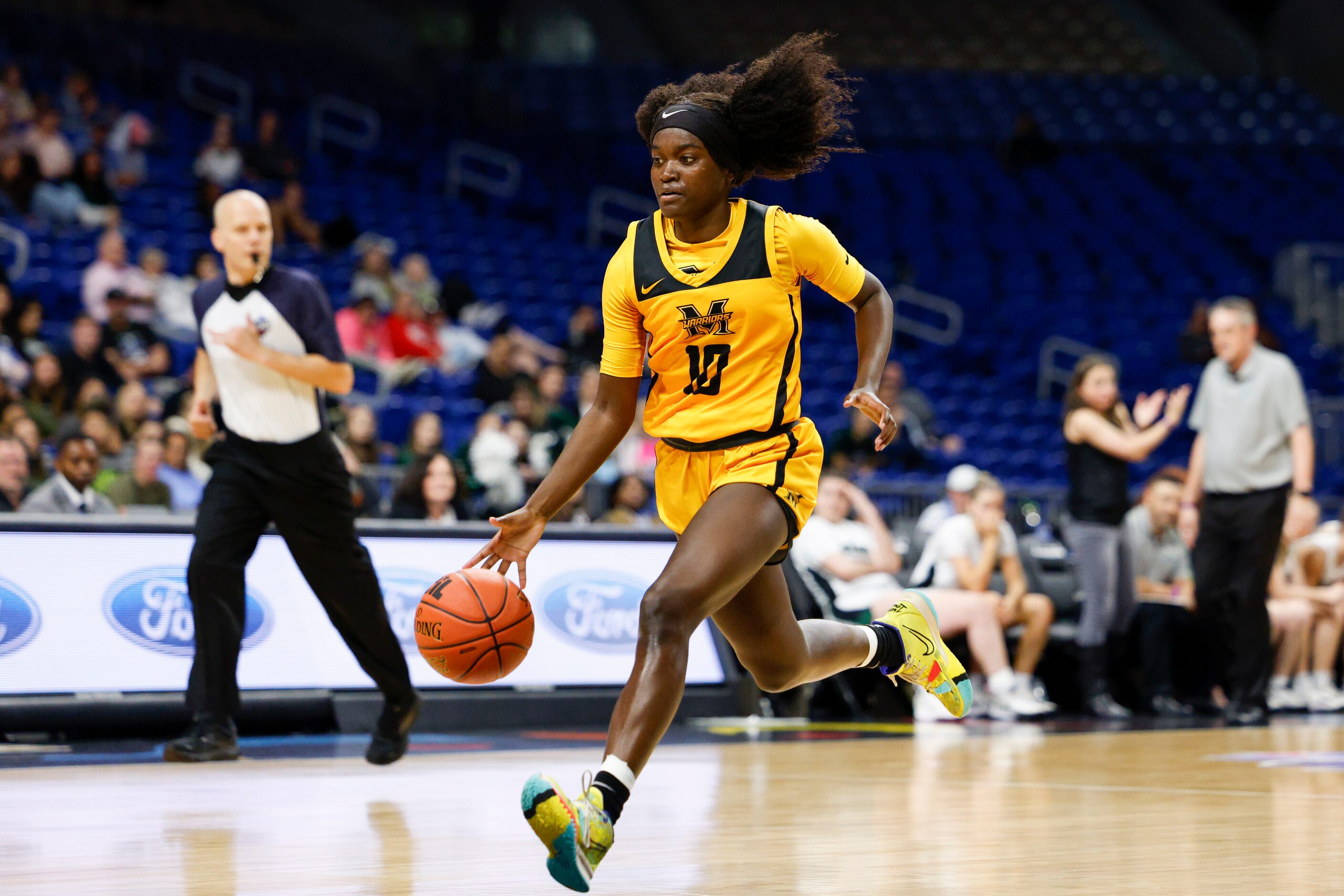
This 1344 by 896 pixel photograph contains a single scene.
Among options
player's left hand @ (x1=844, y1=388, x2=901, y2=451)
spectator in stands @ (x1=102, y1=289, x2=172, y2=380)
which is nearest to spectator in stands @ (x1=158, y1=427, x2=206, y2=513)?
spectator in stands @ (x1=102, y1=289, x2=172, y2=380)

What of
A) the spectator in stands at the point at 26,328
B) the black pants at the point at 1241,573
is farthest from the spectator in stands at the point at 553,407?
the black pants at the point at 1241,573

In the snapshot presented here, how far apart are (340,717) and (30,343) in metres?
5.21

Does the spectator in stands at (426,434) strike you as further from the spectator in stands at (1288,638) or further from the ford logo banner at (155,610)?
the spectator in stands at (1288,638)

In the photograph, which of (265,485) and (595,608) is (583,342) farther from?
(265,485)

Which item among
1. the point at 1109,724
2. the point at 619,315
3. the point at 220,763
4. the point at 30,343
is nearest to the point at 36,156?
the point at 30,343

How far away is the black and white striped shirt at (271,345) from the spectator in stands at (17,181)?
29.5ft

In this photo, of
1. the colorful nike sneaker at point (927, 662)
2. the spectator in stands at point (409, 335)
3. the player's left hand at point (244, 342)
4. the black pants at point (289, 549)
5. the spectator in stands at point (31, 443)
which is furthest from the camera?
the spectator in stands at point (409, 335)

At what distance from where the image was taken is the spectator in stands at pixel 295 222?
16.2 m

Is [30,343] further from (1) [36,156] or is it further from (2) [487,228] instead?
(2) [487,228]

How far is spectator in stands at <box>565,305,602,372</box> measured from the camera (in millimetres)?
15203

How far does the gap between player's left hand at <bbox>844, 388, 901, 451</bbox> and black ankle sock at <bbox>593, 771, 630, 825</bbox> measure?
978 mm

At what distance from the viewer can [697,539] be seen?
385 centimetres

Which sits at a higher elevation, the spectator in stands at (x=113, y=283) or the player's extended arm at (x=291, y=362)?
the spectator in stands at (x=113, y=283)

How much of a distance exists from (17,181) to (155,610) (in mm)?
8300
